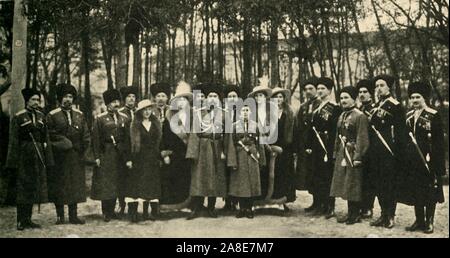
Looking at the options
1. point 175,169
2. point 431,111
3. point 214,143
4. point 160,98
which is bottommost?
point 175,169

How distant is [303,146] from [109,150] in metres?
2.60

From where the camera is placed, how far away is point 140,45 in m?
7.42

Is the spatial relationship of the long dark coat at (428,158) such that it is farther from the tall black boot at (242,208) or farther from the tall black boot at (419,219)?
the tall black boot at (242,208)

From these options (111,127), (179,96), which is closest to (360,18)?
(179,96)

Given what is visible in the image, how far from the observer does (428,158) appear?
544 centimetres

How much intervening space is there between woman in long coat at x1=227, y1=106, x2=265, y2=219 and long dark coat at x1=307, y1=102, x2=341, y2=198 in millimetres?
796

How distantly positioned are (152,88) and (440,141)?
356 cm

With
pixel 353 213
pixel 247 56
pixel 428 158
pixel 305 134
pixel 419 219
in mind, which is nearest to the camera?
pixel 428 158

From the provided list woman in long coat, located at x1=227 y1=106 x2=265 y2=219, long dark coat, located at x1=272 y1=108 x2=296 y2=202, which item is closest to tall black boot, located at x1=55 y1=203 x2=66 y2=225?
woman in long coat, located at x1=227 y1=106 x2=265 y2=219

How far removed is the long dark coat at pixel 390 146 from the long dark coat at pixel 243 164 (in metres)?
1.46

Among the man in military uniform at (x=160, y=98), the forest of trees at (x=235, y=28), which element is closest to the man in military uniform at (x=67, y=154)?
the forest of trees at (x=235, y=28)

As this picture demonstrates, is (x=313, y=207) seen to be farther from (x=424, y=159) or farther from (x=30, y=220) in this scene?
(x=30, y=220)

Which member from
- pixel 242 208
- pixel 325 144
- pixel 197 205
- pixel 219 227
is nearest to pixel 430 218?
pixel 325 144

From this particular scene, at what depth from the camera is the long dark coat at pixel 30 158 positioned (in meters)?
5.64
